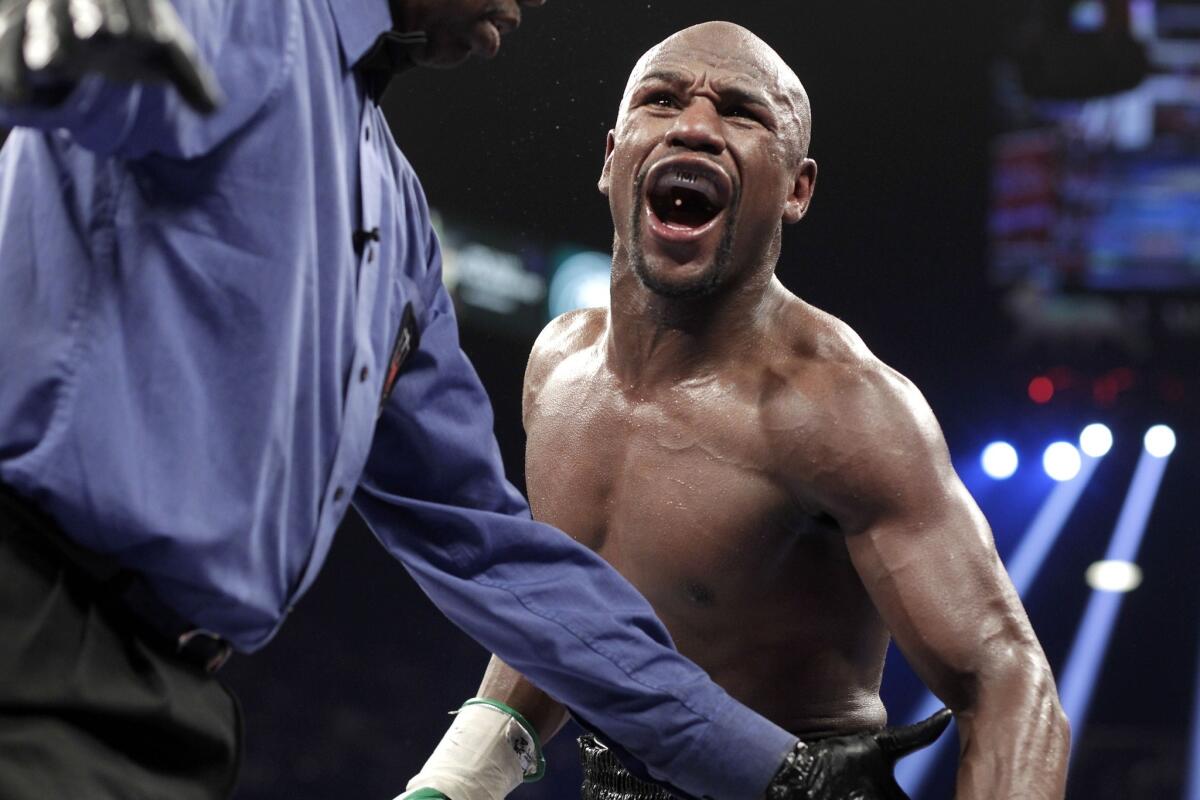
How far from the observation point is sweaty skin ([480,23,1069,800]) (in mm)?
1492

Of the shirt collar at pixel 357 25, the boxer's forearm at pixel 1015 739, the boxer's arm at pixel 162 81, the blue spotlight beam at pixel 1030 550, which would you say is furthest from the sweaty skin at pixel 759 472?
the blue spotlight beam at pixel 1030 550

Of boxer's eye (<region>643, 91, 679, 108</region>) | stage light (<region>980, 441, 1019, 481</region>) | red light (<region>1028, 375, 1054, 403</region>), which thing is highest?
boxer's eye (<region>643, 91, 679, 108</region>)

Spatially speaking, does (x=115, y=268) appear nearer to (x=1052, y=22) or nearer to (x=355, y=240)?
(x=355, y=240)

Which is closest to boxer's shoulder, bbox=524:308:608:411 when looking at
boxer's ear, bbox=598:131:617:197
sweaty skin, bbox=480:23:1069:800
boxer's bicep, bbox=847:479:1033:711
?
sweaty skin, bbox=480:23:1069:800

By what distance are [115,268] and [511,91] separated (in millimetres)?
2997

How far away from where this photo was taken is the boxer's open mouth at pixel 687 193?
176 cm

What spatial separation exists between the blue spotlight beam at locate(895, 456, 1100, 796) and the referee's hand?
162 inches

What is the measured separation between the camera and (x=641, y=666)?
126 centimetres

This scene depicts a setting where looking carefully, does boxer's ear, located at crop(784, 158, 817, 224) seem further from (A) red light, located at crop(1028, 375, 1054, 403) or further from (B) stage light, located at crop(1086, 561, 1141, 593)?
(B) stage light, located at crop(1086, 561, 1141, 593)

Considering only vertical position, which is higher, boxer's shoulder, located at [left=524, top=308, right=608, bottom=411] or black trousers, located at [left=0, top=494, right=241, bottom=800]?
black trousers, located at [left=0, top=494, right=241, bottom=800]

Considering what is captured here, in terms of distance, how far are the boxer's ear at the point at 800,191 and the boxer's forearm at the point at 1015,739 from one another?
2.25ft

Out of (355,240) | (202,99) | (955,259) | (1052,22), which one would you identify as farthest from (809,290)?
(202,99)

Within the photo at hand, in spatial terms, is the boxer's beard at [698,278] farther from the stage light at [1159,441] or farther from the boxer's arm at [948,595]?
the stage light at [1159,441]

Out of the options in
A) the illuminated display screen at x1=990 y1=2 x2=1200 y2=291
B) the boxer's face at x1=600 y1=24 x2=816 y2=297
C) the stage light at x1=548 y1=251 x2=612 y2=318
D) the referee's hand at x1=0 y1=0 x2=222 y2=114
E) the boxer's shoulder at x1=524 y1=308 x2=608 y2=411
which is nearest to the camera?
the referee's hand at x1=0 y1=0 x2=222 y2=114
